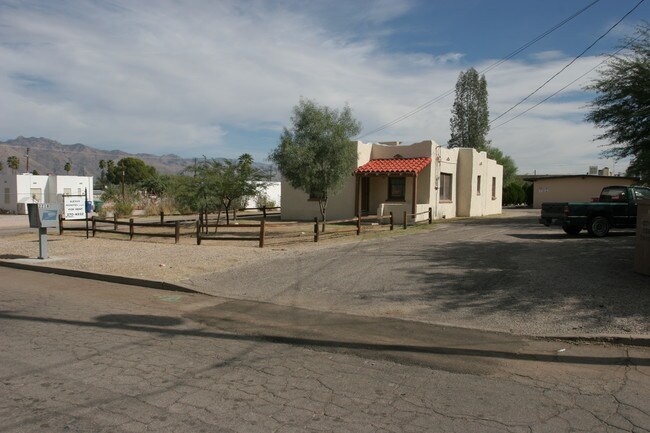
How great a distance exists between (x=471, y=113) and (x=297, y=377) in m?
52.4

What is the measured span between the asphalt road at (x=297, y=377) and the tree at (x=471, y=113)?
49.1m

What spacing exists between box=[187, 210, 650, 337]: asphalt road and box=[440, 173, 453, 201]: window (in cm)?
1280

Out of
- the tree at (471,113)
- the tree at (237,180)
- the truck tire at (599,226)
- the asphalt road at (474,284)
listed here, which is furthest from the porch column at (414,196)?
the tree at (471,113)

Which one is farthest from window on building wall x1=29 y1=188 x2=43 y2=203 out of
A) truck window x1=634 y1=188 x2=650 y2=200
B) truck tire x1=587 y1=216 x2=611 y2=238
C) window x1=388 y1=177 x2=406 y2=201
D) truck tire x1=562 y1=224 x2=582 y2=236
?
truck window x1=634 y1=188 x2=650 y2=200

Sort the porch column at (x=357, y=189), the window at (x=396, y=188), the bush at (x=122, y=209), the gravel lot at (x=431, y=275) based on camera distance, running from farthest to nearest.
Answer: the bush at (x=122, y=209) → the window at (x=396, y=188) → the porch column at (x=357, y=189) → the gravel lot at (x=431, y=275)

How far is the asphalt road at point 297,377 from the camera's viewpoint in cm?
428

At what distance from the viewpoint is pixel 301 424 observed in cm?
421

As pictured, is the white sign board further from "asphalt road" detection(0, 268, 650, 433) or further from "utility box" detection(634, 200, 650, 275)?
"utility box" detection(634, 200, 650, 275)

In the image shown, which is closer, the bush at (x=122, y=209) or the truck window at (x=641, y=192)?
the truck window at (x=641, y=192)

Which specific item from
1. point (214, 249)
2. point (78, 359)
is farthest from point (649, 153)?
point (78, 359)

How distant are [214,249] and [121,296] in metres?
6.11

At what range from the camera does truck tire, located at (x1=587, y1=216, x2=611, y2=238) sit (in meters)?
16.6

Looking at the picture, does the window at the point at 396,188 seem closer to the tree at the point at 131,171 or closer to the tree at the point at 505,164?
the tree at the point at 505,164

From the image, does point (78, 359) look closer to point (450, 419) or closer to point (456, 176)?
point (450, 419)
